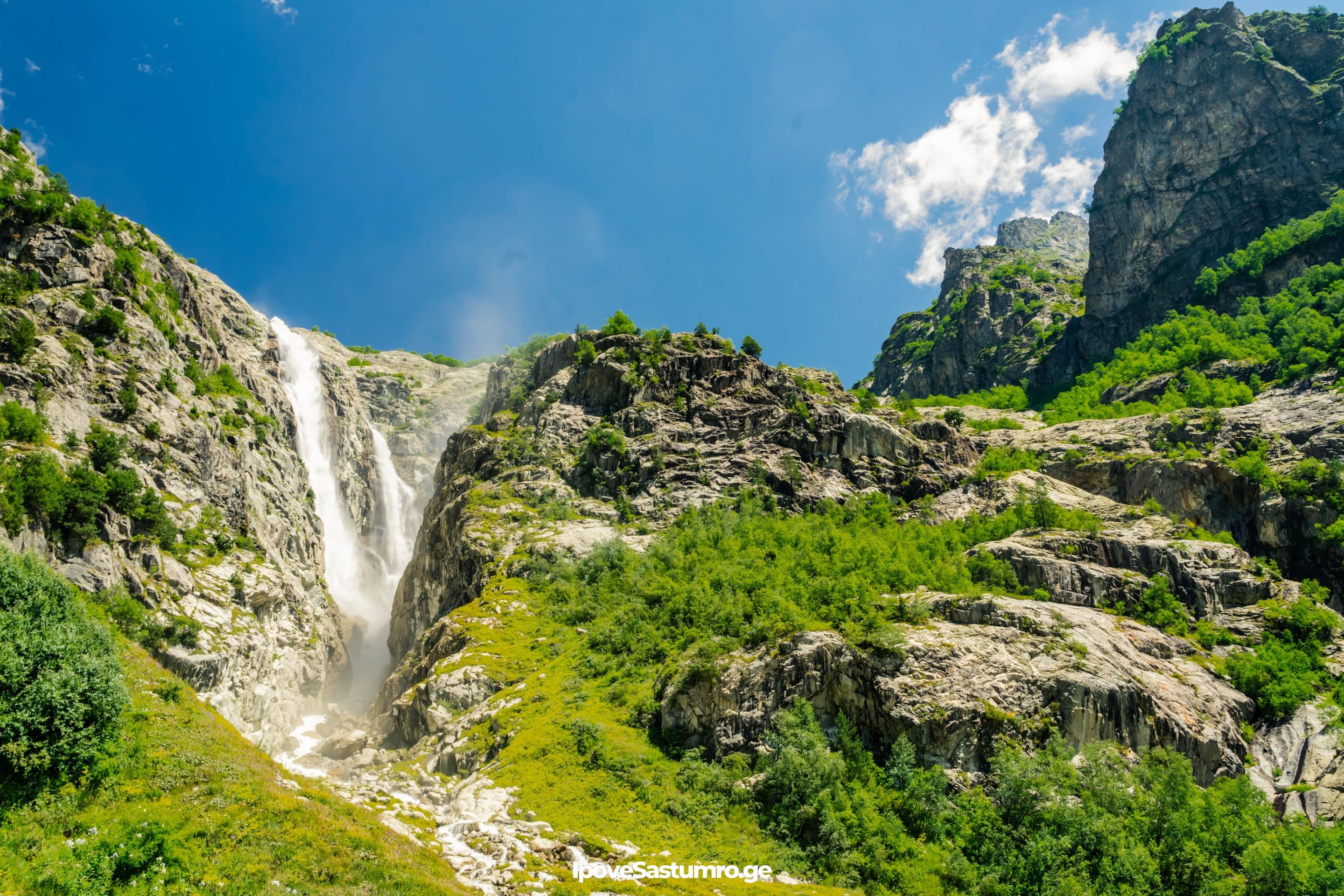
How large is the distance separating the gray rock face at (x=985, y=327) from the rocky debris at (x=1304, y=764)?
315ft

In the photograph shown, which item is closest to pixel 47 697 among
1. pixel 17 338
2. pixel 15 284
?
pixel 17 338

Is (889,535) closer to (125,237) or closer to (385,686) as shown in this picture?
(385,686)

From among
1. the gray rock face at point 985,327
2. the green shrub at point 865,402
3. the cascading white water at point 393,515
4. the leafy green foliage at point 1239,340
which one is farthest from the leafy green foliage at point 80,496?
the gray rock face at point 985,327

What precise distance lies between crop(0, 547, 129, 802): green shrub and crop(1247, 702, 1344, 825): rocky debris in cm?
4736

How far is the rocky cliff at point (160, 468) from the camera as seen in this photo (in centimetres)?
4312

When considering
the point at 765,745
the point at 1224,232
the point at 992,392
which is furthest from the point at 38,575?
the point at 1224,232

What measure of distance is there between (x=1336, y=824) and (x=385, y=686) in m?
60.0

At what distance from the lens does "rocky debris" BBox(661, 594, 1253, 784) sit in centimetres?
3475

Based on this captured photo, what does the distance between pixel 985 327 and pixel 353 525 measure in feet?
406

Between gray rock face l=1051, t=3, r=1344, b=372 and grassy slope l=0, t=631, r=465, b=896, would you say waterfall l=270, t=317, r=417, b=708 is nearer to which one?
grassy slope l=0, t=631, r=465, b=896

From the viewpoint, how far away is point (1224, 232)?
348 ft

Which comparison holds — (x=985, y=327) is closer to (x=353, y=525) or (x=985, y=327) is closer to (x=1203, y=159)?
(x=1203, y=159)

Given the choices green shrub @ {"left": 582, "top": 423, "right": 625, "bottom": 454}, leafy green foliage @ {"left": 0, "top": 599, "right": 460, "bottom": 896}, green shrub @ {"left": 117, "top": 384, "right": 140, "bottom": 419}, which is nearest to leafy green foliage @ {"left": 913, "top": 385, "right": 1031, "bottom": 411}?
green shrub @ {"left": 582, "top": 423, "right": 625, "bottom": 454}

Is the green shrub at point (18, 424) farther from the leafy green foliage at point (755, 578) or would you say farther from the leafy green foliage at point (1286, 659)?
the leafy green foliage at point (1286, 659)
